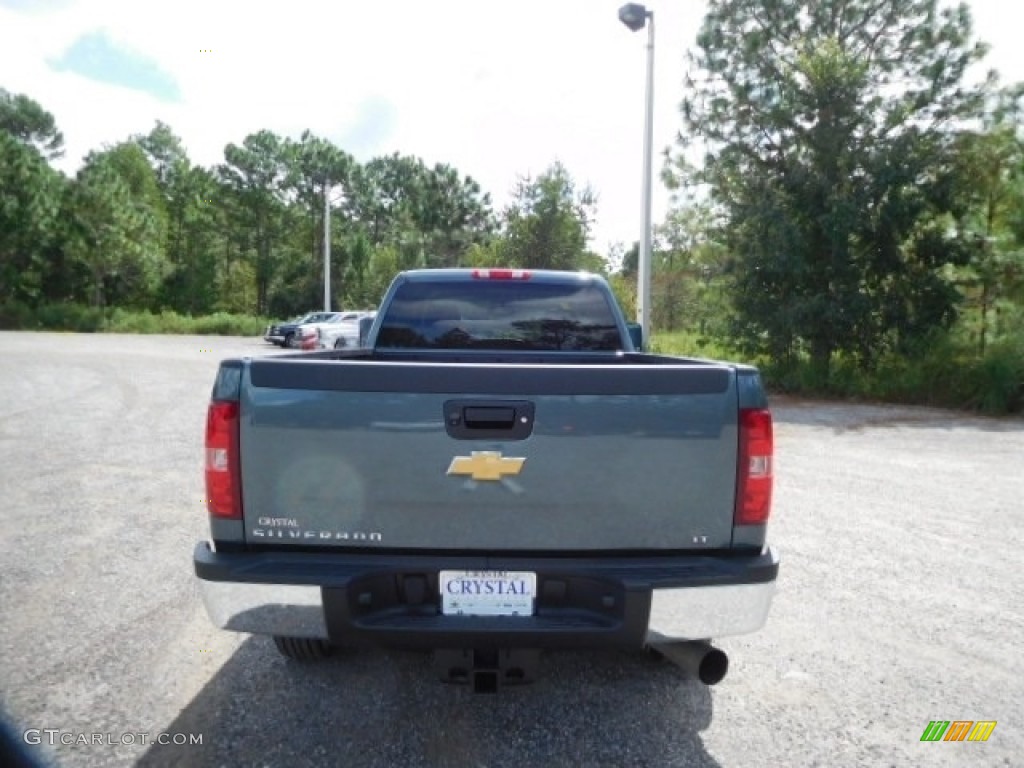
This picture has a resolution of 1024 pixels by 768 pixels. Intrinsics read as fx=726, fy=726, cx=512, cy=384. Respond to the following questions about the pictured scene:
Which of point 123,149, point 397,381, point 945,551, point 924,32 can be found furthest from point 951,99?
point 123,149

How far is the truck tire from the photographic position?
3.40 m

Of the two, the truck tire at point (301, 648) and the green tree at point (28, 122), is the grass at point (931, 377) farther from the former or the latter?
the green tree at point (28, 122)

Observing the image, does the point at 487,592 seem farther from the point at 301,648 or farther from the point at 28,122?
the point at 28,122

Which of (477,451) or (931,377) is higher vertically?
(477,451)

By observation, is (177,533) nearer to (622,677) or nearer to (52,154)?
(622,677)

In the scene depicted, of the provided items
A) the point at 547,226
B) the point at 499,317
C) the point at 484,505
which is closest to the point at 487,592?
the point at 484,505

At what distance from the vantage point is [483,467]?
8.37 ft

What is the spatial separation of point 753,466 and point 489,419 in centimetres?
97

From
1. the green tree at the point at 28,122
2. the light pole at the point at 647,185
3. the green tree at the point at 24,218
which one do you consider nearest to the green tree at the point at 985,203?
the light pole at the point at 647,185

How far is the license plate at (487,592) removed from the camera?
2.58 metres

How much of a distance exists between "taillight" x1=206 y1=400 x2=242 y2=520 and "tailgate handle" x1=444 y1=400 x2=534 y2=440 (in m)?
0.77

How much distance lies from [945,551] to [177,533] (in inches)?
234

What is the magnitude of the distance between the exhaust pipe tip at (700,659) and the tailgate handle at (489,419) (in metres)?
1.07

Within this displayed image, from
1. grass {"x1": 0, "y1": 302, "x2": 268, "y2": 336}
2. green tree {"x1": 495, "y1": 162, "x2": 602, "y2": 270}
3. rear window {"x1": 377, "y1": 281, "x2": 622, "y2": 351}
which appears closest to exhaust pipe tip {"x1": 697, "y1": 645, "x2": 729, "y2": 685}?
rear window {"x1": 377, "y1": 281, "x2": 622, "y2": 351}
